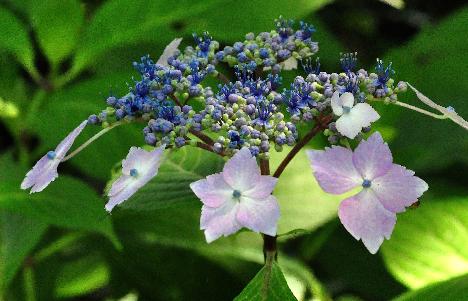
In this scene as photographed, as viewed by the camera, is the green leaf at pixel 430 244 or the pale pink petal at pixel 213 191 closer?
the pale pink petal at pixel 213 191

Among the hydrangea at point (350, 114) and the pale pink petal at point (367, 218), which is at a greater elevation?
the hydrangea at point (350, 114)

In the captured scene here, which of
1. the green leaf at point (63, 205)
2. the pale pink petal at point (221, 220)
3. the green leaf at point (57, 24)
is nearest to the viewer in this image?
the pale pink petal at point (221, 220)

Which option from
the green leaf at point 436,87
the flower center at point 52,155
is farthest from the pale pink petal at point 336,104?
the green leaf at point 436,87

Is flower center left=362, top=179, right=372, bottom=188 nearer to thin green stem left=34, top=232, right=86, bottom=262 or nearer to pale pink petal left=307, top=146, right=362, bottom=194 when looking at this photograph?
pale pink petal left=307, top=146, right=362, bottom=194

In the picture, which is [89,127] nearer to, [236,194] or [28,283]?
[28,283]

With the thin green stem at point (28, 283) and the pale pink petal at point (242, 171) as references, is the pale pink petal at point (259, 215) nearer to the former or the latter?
the pale pink petal at point (242, 171)

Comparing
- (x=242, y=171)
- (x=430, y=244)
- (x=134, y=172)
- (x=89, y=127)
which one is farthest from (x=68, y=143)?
(x=430, y=244)

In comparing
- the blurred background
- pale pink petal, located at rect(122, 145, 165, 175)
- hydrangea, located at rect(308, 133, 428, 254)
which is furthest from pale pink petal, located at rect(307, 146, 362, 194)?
the blurred background
